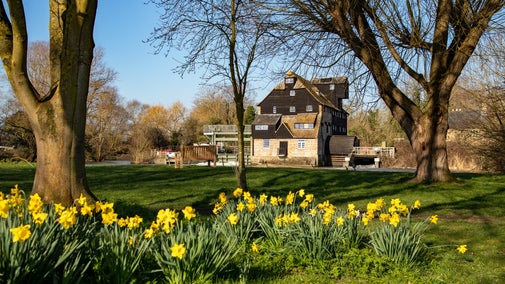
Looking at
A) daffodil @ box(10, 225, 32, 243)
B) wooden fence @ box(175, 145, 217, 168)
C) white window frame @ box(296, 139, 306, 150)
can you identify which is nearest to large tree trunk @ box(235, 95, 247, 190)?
daffodil @ box(10, 225, 32, 243)

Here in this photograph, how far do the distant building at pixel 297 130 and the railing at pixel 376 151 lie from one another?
110 cm

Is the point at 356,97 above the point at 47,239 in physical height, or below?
above

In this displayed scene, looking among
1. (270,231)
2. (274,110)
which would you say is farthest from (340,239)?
(274,110)

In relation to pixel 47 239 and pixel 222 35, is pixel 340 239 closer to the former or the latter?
pixel 47 239

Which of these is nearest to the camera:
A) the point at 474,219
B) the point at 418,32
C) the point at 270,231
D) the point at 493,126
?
the point at 270,231

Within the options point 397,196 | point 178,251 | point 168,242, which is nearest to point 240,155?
point 397,196

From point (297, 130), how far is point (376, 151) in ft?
35.7

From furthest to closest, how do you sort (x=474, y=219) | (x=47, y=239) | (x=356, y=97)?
(x=356, y=97) → (x=474, y=219) → (x=47, y=239)

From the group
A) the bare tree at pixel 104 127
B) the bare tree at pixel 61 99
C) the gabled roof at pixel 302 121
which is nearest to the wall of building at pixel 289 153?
the gabled roof at pixel 302 121

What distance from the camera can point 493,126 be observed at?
20.3 metres

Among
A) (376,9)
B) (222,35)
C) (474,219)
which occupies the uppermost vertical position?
(376,9)

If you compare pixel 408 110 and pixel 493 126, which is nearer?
pixel 408 110

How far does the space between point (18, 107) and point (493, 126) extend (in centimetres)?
4080

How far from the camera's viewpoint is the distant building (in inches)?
2375
